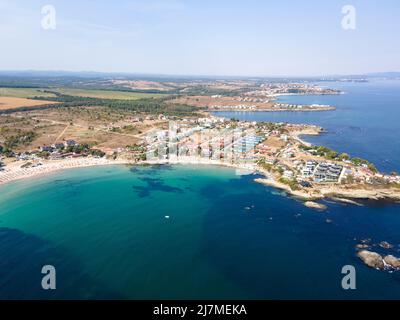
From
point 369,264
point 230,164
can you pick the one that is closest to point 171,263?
point 369,264

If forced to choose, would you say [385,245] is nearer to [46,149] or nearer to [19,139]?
[46,149]

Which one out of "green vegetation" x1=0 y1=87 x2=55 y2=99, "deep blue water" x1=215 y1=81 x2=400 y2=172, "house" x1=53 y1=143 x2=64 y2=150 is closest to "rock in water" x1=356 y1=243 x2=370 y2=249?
"deep blue water" x1=215 y1=81 x2=400 y2=172

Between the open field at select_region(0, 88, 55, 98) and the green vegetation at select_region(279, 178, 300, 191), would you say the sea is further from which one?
the open field at select_region(0, 88, 55, 98)

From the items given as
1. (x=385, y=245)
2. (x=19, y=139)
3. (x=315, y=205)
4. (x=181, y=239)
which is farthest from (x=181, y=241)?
(x=19, y=139)

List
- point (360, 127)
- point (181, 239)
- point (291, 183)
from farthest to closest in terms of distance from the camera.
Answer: point (360, 127)
point (291, 183)
point (181, 239)

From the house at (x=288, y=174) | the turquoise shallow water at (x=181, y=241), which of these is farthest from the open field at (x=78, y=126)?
the house at (x=288, y=174)
